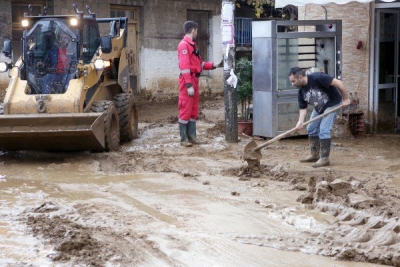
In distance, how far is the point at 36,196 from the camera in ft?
27.4

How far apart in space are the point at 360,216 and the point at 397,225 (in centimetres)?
58

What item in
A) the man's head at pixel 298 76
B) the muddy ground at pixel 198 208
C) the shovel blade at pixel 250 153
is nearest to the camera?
the muddy ground at pixel 198 208

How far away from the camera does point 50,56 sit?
11188mm

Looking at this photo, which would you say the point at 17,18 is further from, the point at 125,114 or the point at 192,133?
the point at 192,133

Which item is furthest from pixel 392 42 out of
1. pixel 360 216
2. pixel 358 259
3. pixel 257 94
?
pixel 358 259

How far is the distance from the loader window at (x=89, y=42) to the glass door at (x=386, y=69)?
17.1ft

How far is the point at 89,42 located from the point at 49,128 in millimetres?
2073

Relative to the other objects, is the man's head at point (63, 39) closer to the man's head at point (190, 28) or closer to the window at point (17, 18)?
the man's head at point (190, 28)

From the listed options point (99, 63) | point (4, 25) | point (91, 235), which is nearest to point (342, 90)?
point (99, 63)

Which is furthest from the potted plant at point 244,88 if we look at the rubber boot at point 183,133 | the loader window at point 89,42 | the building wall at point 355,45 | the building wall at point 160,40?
the building wall at point 160,40

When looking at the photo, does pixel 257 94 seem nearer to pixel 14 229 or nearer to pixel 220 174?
pixel 220 174

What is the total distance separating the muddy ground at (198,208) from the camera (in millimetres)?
5953

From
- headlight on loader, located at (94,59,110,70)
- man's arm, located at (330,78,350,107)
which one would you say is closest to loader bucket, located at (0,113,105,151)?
headlight on loader, located at (94,59,110,70)

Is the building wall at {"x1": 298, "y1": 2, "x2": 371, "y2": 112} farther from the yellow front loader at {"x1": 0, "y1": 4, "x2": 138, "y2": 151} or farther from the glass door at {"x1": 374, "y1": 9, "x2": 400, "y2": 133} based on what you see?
the yellow front loader at {"x1": 0, "y1": 4, "x2": 138, "y2": 151}
